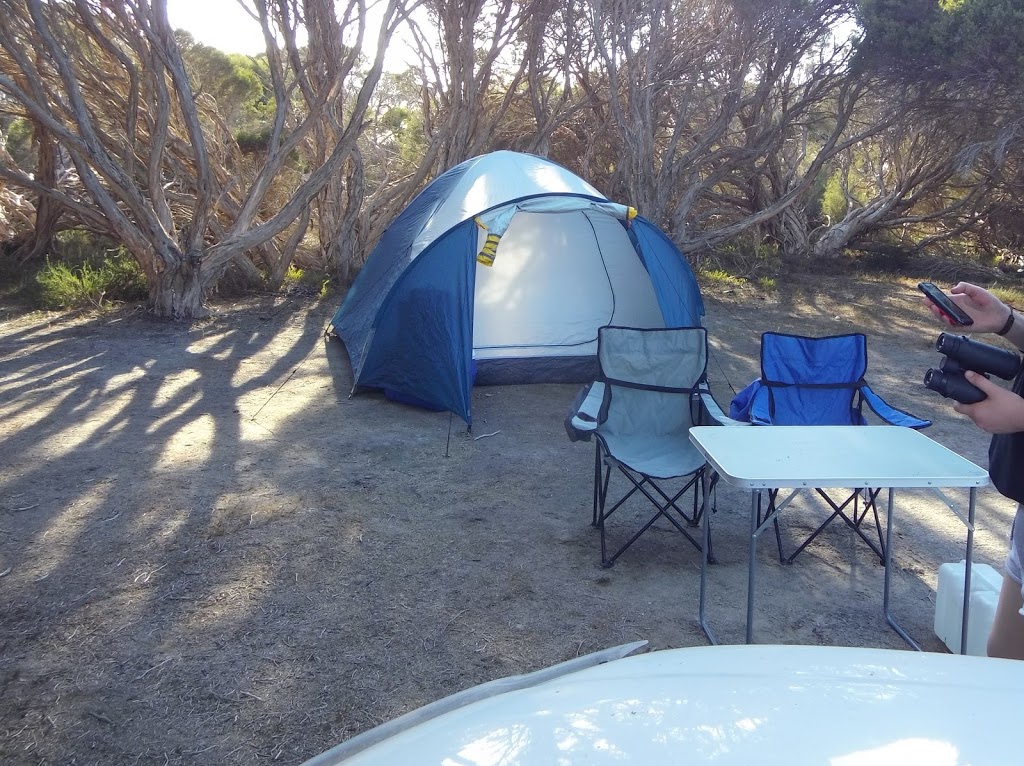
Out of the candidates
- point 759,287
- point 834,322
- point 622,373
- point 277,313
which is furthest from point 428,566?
point 759,287

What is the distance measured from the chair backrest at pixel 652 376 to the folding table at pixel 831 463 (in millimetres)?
1054

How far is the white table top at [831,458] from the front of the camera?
253 centimetres

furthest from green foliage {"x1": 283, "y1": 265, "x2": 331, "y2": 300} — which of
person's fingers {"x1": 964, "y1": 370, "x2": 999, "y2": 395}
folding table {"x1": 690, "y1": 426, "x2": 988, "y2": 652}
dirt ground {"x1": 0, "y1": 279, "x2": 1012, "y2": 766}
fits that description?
person's fingers {"x1": 964, "y1": 370, "x2": 999, "y2": 395}

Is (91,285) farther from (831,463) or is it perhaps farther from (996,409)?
(996,409)

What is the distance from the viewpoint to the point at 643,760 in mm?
1166

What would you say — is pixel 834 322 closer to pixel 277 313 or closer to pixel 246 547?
pixel 277 313

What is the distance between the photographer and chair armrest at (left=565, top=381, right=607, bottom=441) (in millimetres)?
3545

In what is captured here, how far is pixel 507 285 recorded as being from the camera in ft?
21.7

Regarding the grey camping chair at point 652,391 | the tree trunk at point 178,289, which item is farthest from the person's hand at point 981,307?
the tree trunk at point 178,289

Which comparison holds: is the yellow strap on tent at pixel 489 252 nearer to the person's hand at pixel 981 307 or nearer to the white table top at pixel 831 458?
the white table top at pixel 831 458

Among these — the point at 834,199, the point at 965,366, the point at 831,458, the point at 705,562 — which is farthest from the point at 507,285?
the point at 834,199

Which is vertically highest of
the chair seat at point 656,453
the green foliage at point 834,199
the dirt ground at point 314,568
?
the green foliage at point 834,199

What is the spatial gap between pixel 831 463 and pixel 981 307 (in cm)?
87

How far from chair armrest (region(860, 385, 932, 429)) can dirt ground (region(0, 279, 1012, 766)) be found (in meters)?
0.58
